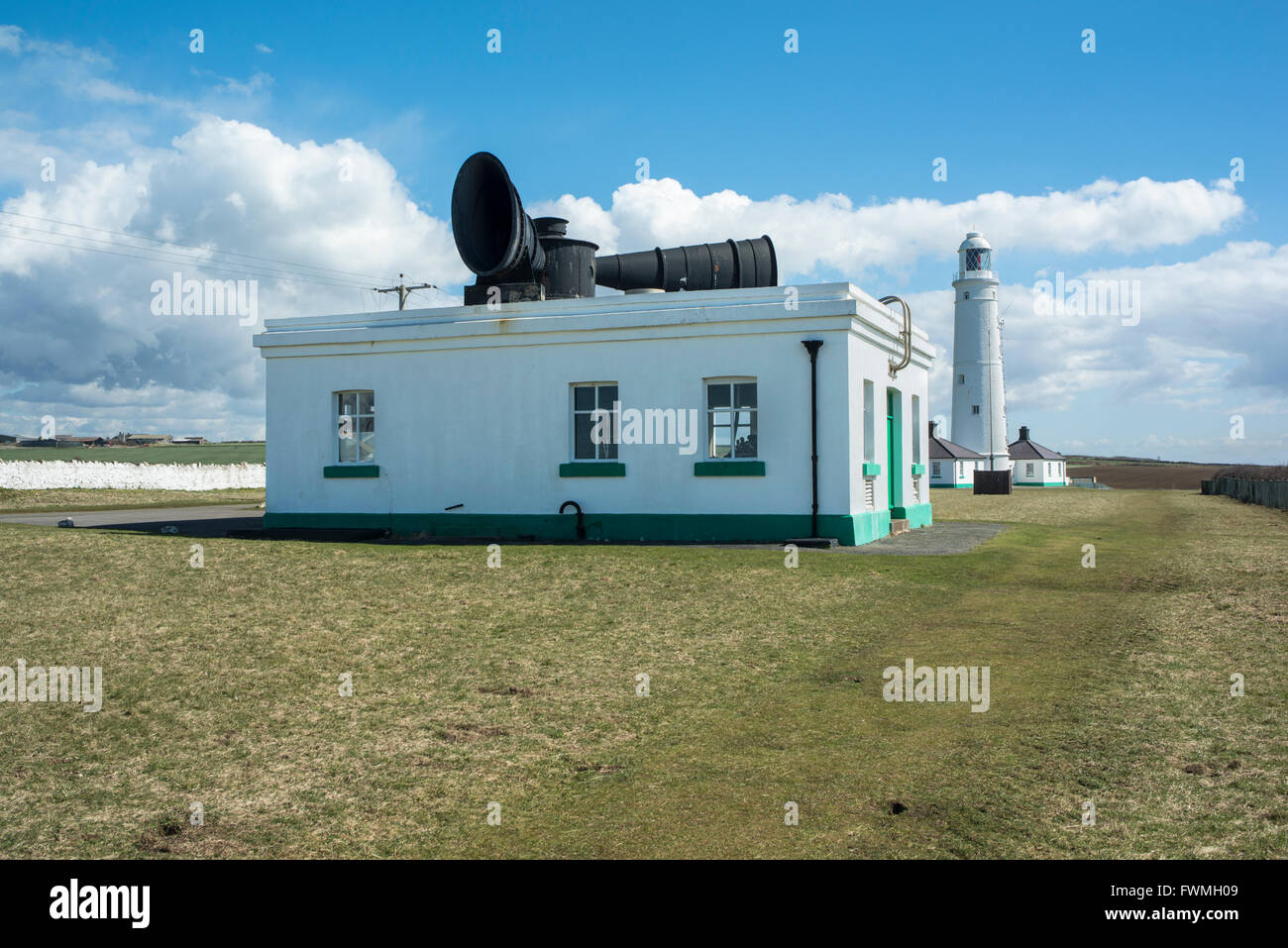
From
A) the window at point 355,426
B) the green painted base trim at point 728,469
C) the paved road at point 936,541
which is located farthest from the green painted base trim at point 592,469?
the window at point 355,426

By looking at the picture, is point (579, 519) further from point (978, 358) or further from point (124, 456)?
point (124, 456)

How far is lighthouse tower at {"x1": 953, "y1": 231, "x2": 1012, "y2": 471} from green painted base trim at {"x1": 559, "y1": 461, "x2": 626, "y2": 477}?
153 ft

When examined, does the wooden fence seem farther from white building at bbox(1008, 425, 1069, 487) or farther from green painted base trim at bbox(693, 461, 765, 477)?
green painted base trim at bbox(693, 461, 765, 477)

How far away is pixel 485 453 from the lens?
1933 centimetres

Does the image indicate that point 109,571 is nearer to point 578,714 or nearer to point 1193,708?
point 578,714

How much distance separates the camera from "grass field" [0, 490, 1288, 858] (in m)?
5.10

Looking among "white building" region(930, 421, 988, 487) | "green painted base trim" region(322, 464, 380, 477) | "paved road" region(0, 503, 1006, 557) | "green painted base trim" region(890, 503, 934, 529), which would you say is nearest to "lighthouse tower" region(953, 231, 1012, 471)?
"white building" region(930, 421, 988, 487)

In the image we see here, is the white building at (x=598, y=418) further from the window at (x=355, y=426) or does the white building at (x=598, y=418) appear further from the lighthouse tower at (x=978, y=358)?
the lighthouse tower at (x=978, y=358)

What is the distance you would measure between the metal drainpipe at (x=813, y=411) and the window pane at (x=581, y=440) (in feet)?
13.7

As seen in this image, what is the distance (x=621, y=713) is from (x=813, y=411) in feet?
34.3

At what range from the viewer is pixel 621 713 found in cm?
750
